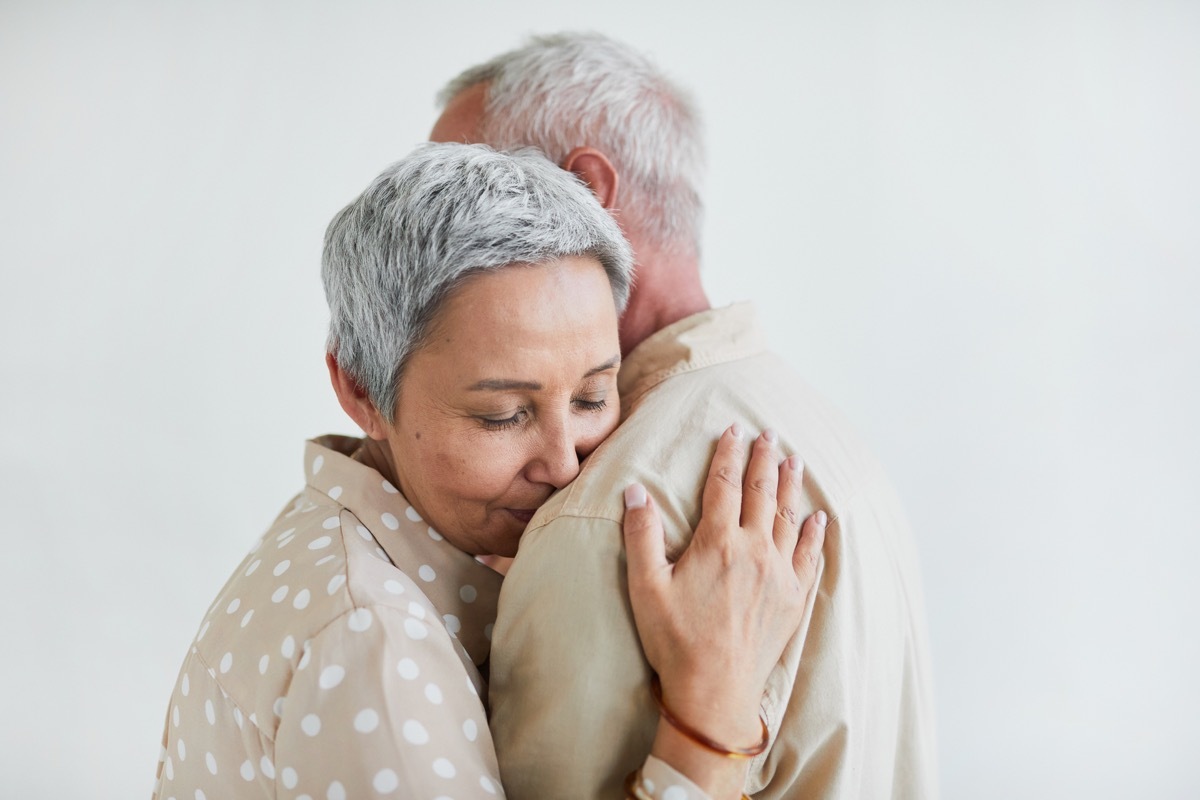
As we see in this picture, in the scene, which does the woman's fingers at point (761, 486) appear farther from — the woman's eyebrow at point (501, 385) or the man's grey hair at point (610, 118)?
the man's grey hair at point (610, 118)

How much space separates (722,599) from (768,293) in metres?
2.24

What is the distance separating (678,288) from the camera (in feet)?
5.85

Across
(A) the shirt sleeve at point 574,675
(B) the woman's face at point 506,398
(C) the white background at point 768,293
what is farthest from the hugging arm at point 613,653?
(C) the white background at point 768,293

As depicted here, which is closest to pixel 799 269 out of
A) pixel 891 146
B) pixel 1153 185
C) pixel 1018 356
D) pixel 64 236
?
pixel 891 146

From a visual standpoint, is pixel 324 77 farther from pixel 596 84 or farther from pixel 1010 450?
pixel 1010 450

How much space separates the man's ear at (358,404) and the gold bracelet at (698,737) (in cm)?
52

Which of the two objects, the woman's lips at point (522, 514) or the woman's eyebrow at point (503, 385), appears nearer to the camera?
the woman's eyebrow at point (503, 385)

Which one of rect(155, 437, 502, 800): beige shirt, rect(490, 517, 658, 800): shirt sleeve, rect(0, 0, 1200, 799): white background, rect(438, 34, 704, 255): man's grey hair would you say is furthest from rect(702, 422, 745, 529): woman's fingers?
rect(0, 0, 1200, 799): white background

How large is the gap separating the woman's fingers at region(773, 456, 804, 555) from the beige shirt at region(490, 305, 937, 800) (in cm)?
3

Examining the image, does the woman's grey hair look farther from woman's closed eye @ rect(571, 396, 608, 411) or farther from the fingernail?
the fingernail

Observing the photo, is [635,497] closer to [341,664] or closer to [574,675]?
[574,675]

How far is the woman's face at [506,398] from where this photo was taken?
50.1 inches

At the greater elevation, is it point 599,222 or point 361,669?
point 599,222

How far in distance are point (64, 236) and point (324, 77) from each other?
94 centimetres
